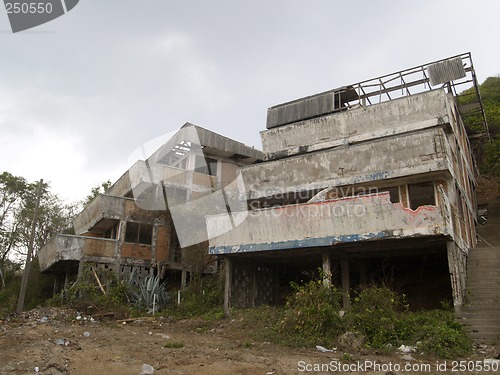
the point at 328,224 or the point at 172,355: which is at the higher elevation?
the point at 328,224

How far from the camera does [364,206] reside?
511 inches

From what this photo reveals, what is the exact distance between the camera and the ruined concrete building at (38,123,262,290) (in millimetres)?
19750

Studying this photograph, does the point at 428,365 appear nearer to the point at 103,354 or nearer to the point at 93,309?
the point at 103,354

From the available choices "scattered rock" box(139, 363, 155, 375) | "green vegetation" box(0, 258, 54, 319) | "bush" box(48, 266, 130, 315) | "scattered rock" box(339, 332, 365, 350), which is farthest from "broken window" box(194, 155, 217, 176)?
"scattered rock" box(139, 363, 155, 375)

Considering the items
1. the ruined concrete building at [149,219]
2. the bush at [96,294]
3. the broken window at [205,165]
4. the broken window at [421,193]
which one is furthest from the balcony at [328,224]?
the broken window at [205,165]

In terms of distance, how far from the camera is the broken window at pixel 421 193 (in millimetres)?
15794

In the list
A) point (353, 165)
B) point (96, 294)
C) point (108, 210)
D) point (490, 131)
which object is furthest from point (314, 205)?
point (490, 131)

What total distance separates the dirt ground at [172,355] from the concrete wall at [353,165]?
6.18 meters

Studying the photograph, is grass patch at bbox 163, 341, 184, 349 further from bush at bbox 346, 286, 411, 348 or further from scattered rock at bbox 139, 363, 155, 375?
bush at bbox 346, 286, 411, 348

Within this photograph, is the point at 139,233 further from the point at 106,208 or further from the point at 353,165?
the point at 353,165

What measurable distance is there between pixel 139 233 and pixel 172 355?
1269 centimetres

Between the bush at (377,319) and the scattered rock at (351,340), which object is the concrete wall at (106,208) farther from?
the scattered rock at (351,340)

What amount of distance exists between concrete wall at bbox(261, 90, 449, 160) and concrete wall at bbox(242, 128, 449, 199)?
8.99 ft

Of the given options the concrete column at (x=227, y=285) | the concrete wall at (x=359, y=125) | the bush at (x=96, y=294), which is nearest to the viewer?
the concrete column at (x=227, y=285)
